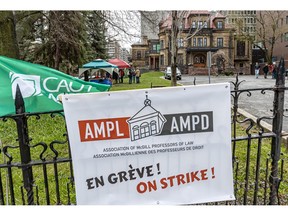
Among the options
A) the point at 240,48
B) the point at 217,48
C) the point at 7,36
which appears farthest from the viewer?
the point at 240,48

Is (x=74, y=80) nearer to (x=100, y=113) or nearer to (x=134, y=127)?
(x=100, y=113)

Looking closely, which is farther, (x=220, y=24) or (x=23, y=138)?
(x=220, y=24)

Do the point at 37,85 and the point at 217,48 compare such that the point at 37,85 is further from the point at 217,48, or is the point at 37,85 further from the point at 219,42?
the point at 219,42

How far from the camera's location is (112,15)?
11250mm

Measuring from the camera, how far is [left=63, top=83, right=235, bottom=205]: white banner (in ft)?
6.86

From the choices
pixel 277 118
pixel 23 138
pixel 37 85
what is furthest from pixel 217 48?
pixel 23 138

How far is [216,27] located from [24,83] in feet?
153

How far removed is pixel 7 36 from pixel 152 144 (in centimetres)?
864

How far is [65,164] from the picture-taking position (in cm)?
457

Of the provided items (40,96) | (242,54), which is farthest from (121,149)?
(242,54)

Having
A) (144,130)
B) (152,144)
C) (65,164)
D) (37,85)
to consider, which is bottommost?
(65,164)

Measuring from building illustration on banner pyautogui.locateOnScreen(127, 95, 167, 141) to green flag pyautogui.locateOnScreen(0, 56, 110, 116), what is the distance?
80 cm

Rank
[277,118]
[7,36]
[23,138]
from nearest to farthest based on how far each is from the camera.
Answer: [23,138] → [277,118] → [7,36]

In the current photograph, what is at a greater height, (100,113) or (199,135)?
(100,113)
